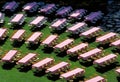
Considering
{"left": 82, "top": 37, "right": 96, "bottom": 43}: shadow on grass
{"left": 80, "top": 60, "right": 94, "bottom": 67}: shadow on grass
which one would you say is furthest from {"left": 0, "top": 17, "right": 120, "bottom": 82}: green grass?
{"left": 82, "top": 37, "right": 96, "bottom": 43}: shadow on grass

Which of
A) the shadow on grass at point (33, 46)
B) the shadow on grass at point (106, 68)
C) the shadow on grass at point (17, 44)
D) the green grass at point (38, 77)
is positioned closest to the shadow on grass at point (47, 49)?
the green grass at point (38, 77)

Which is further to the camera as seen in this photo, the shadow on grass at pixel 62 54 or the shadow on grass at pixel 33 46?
the shadow on grass at pixel 33 46

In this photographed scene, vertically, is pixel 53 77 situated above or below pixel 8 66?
below

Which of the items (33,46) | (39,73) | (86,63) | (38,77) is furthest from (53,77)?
(33,46)

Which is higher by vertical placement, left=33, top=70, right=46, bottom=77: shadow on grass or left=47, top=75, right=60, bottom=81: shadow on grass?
left=33, top=70, right=46, bottom=77: shadow on grass

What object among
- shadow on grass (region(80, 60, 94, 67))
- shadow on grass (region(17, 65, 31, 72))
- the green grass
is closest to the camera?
the green grass

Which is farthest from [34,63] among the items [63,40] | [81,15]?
[81,15]

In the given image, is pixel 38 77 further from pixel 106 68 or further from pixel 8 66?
pixel 106 68

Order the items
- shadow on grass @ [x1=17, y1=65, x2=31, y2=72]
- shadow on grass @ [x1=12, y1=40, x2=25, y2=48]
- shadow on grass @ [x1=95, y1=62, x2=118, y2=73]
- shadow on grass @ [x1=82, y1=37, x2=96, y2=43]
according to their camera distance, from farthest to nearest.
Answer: shadow on grass @ [x1=12, y1=40, x2=25, y2=48] < shadow on grass @ [x1=82, y1=37, x2=96, y2=43] < shadow on grass @ [x1=17, y1=65, x2=31, y2=72] < shadow on grass @ [x1=95, y1=62, x2=118, y2=73]

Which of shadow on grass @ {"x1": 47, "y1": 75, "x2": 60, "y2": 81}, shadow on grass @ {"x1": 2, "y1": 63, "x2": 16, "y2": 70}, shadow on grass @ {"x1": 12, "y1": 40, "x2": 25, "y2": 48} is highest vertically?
shadow on grass @ {"x1": 12, "y1": 40, "x2": 25, "y2": 48}

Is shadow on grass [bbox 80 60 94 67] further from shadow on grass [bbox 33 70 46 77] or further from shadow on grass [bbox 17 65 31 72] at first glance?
shadow on grass [bbox 17 65 31 72]

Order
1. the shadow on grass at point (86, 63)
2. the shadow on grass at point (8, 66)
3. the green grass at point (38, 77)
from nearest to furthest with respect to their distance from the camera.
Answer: the green grass at point (38, 77) < the shadow on grass at point (86, 63) < the shadow on grass at point (8, 66)

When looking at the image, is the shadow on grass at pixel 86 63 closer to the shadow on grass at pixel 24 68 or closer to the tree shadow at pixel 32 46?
the shadow on grass at pixel 24 68
